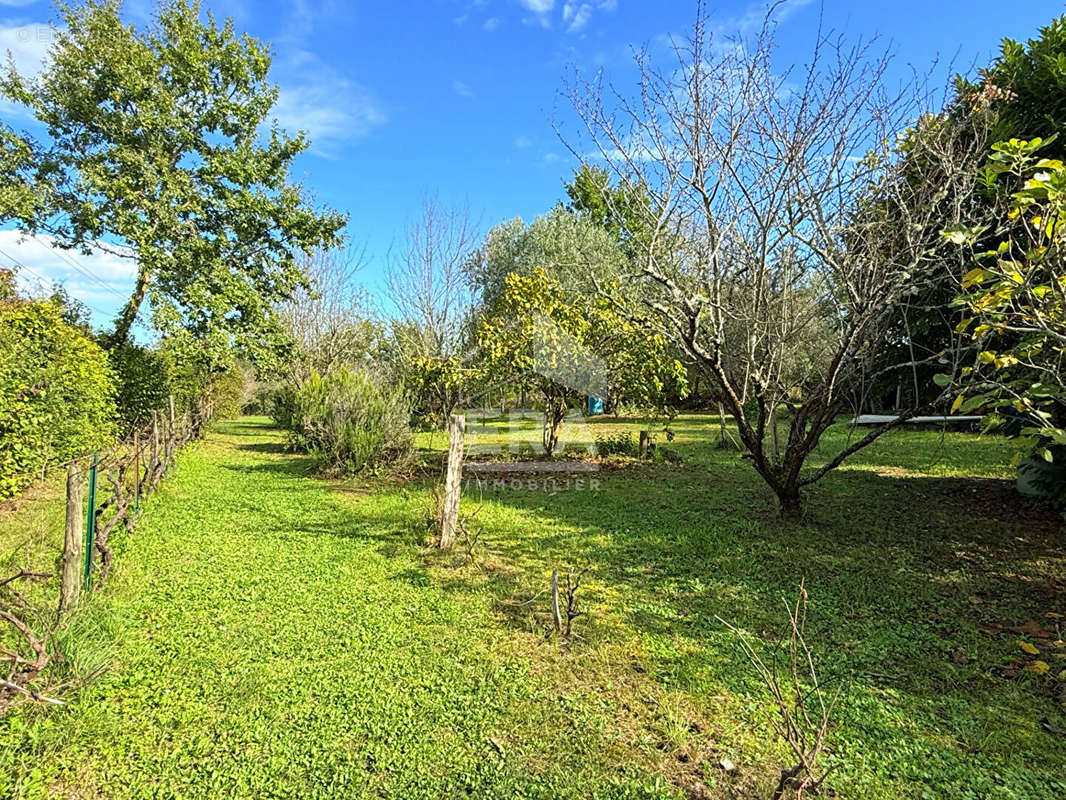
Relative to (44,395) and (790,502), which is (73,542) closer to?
(44,395)

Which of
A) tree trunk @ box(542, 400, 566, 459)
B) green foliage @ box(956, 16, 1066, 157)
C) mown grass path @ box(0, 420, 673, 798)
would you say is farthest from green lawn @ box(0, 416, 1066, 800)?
green foliage @ box(956, 16, 1066, 157)

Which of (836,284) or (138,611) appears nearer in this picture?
(138,611)

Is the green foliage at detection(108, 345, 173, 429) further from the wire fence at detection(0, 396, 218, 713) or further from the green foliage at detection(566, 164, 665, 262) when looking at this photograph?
the green foliage at detection(566, 164, 665, 262)

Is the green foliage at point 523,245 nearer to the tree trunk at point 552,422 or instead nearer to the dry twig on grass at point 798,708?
the tree trunk at point 552,422

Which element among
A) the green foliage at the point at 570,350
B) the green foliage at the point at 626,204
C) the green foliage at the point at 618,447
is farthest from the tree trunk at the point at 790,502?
the green foliage at the point at 618,447

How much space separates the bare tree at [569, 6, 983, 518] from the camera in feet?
13.8

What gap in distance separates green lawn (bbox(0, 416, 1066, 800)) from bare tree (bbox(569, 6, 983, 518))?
1.55 meters

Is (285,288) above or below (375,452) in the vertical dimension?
above

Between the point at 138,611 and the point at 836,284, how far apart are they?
20.5 ft

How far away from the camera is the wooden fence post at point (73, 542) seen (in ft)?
9.31

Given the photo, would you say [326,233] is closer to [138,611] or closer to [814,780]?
[138,611]

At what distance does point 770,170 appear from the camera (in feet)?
14.4

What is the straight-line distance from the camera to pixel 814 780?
6.31ft

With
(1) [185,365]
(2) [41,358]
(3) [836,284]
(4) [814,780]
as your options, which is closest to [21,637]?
(4) [814,780]
